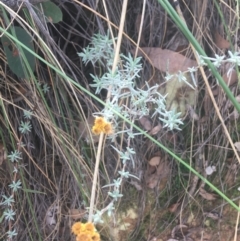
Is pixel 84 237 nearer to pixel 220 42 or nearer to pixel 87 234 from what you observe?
pixel 87 234

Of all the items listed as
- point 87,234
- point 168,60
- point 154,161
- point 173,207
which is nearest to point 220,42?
point 168,60

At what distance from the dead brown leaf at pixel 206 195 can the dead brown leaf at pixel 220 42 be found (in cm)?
35

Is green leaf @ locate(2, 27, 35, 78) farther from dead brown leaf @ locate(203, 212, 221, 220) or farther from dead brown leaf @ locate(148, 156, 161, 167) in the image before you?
dead brown leaf @ locate(203, 212, 221, 220)

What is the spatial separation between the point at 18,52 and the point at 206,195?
566 millimetres

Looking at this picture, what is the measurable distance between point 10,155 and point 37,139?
0.09 meters

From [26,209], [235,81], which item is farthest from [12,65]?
[235,81]

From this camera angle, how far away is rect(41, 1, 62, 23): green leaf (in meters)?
0.88

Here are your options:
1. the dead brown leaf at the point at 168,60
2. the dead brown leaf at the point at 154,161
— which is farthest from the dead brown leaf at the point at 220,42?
the dead brown leaf at the point at 154,161

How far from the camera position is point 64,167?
103 centimetres

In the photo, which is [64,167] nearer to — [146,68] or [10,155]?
[10,155]

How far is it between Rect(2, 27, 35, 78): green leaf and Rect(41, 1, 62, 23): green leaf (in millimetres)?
58

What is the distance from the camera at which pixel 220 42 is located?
964 mm

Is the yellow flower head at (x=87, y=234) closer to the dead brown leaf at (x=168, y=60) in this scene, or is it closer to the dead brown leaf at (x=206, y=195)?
the dead brown leaf at (x=168, y=60)

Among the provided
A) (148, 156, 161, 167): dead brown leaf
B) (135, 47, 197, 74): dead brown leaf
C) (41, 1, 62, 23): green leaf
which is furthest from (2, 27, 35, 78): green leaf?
(148, 156, 161, 167): dead brown leaf
